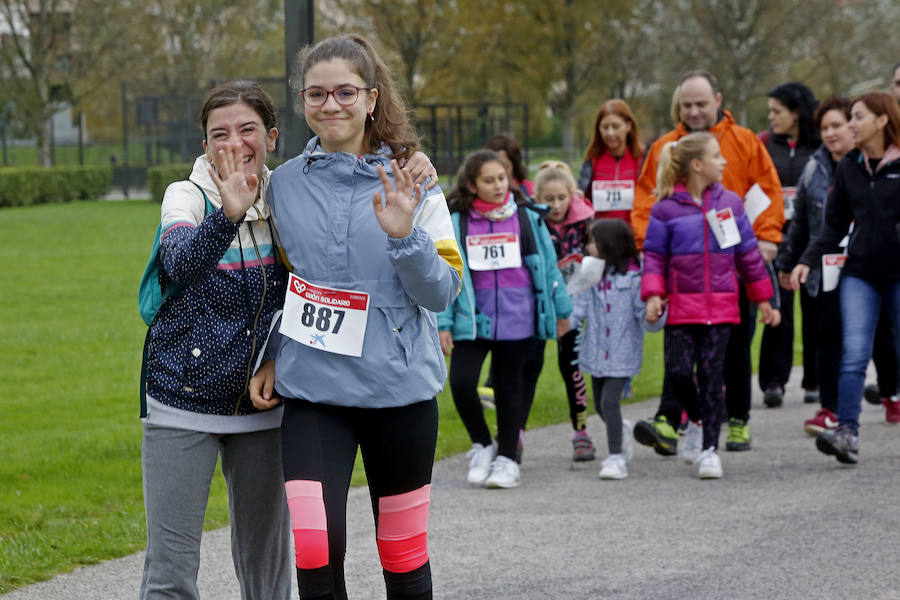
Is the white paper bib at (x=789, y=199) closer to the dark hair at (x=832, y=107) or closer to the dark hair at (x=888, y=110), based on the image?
the dark hair at (x=832, y=107)

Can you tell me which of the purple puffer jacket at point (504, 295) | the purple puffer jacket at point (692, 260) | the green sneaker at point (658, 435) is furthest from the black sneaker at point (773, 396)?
the purple puffer jacket at point (504, 295)

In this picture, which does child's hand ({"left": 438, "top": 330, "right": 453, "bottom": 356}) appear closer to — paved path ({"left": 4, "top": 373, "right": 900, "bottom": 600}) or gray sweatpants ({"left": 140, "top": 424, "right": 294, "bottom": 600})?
paved path ({"left": 4, "top": 373, "right": 900, "bottom": 600})

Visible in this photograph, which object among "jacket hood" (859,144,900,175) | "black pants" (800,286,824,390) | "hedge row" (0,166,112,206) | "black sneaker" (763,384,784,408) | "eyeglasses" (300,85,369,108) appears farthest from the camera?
"hedge row" (0,166,112,206)

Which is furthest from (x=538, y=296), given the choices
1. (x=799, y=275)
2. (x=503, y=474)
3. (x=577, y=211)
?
(x=799, y=275)

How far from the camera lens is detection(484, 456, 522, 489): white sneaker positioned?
6.91 m

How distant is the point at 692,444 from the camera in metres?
7.50

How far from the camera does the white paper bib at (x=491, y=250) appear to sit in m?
6.88

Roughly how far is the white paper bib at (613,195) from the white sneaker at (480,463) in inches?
89.9

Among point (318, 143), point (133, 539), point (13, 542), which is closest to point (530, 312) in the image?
point (133, 539)

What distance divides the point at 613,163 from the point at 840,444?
2768 mm

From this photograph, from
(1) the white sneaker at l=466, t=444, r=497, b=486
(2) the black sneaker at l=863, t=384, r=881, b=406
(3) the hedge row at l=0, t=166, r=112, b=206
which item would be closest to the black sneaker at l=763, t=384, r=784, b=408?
(2) the black sneaker at l=863, t=384, r=881, b=406

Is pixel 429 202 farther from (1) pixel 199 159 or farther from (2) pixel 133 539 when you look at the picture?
(2) pixel 133 539

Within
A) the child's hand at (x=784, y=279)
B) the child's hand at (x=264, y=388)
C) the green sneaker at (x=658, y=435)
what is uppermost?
the child's hand at (x=264, y=388)

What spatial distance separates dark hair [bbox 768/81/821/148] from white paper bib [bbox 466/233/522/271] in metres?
3.26
